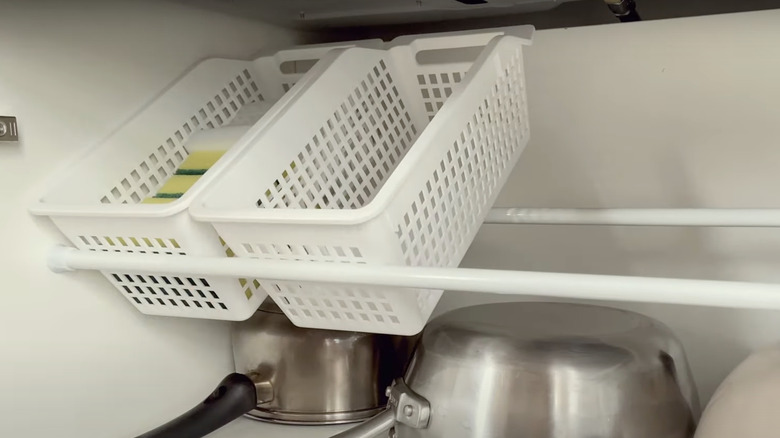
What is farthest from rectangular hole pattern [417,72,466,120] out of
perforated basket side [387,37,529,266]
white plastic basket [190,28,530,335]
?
perforated basket side [387,37,529,266]

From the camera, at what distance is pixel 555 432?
0.78 metres

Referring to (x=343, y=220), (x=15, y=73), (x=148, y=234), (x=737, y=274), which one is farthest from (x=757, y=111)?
(x=15, y=73)

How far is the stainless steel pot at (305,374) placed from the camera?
1.02m

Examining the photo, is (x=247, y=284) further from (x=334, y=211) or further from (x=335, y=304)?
(x=334, y=211)

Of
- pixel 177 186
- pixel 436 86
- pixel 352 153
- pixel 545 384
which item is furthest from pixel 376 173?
pixel 545 384

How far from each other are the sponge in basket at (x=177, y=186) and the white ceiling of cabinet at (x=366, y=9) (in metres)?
0.27

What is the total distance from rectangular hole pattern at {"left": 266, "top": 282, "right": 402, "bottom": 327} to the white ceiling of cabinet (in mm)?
463

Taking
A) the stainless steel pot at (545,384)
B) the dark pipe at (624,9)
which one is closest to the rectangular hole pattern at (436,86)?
the dark pipe at (624,9)

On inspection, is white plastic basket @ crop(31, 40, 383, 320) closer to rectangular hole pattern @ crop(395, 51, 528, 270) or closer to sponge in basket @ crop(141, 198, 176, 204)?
sponge in basket @ crop(141, 198, 176, 204)

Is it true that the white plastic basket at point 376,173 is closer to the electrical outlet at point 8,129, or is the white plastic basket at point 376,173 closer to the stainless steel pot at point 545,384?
the stainless steel pot at point 545,384

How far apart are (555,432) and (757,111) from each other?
1.81ft

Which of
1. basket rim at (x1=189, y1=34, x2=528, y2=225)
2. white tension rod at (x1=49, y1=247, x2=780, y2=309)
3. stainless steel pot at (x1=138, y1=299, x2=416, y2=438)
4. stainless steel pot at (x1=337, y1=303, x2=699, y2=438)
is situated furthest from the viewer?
stainless steel pot at (x1=138, y1=299, x2=416, y2=438)

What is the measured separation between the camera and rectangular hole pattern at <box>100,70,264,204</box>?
924 mm

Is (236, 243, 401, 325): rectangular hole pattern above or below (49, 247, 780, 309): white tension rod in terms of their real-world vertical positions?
below
